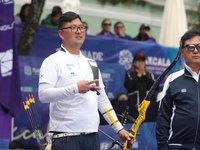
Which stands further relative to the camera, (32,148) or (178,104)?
(32,148)

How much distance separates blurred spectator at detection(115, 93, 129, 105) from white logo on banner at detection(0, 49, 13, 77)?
226 cm

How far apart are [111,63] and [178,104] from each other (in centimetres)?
676

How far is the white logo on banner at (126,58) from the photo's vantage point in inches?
502

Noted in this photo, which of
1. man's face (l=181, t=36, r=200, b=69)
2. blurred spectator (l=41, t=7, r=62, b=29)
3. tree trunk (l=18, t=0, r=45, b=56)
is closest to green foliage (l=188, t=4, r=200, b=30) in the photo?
blurred spectator (l=41, t=7, r=62, b=29)

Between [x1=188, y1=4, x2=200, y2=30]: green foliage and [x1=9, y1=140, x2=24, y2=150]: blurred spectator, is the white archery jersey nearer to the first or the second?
[x1=9, y1=140, x2=24, y2=150]: blurred spectator

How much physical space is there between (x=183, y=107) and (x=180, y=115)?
86mm

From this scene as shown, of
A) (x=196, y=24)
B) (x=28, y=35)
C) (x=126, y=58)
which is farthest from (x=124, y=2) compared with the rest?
(x=28, y=35)

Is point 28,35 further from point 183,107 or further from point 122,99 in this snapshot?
point 183,107

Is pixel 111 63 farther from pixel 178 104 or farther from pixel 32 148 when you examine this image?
pixel 178 104

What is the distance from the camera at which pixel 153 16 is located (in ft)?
67.9

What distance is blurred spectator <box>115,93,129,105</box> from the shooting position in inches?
436

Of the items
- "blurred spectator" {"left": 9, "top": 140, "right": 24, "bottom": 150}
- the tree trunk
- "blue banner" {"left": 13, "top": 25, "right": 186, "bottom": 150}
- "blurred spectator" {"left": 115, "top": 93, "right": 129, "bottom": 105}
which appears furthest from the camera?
the tree trunk

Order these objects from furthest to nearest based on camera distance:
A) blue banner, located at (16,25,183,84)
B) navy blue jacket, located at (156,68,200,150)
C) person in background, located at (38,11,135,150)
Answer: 1. blue banner, located at (16,25,183,84)
2. navy blue jacket, located at (156,68,200,150)
3. person in background, located at (38,11,135,150)

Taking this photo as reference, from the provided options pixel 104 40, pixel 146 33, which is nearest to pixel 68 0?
pixel 104 40
